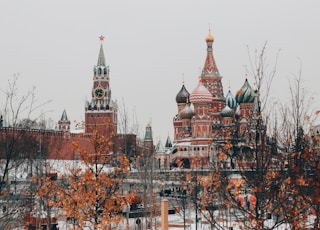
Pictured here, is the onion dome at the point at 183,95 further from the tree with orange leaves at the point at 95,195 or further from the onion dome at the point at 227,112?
the tree with orange leaves at the point at 95,195

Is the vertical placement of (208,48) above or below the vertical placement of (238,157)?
above


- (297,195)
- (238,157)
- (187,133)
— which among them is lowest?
(297,195)

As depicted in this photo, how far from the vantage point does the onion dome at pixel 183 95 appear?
62.8 m

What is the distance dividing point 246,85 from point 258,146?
165 ft

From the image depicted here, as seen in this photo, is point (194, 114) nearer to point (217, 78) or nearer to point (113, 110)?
point (217, 78)

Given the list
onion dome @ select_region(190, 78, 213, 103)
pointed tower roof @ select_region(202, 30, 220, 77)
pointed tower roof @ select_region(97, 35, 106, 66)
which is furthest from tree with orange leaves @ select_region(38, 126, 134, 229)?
pointed tower roof @ select_region(97, 35, 106, 66)

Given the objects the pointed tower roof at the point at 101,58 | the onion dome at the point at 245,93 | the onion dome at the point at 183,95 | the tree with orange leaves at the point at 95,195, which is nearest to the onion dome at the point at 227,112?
the onion dome at the point at 245,93

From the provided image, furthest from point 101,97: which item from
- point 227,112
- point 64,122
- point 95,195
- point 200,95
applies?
point 95,195

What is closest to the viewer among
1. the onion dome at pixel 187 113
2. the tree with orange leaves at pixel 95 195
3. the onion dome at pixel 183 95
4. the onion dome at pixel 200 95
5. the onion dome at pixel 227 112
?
the tree with orange leaves at pixel 95 195

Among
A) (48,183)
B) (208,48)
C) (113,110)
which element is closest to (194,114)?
(208,48)

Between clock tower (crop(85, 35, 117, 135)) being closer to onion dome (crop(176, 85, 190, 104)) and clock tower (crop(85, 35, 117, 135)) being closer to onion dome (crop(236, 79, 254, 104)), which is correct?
onion dome (crop(176, 85, 190, 104))

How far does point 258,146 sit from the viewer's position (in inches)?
366

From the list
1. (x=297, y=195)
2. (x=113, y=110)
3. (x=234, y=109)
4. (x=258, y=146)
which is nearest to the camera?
(x=297, y=195)

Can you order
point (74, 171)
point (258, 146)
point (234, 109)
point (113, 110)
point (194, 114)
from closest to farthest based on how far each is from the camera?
1. point (258, 146)
2. point (74, 171)
3. point (194, 114)
4. point (234, 109)
5. point (113, 110)
